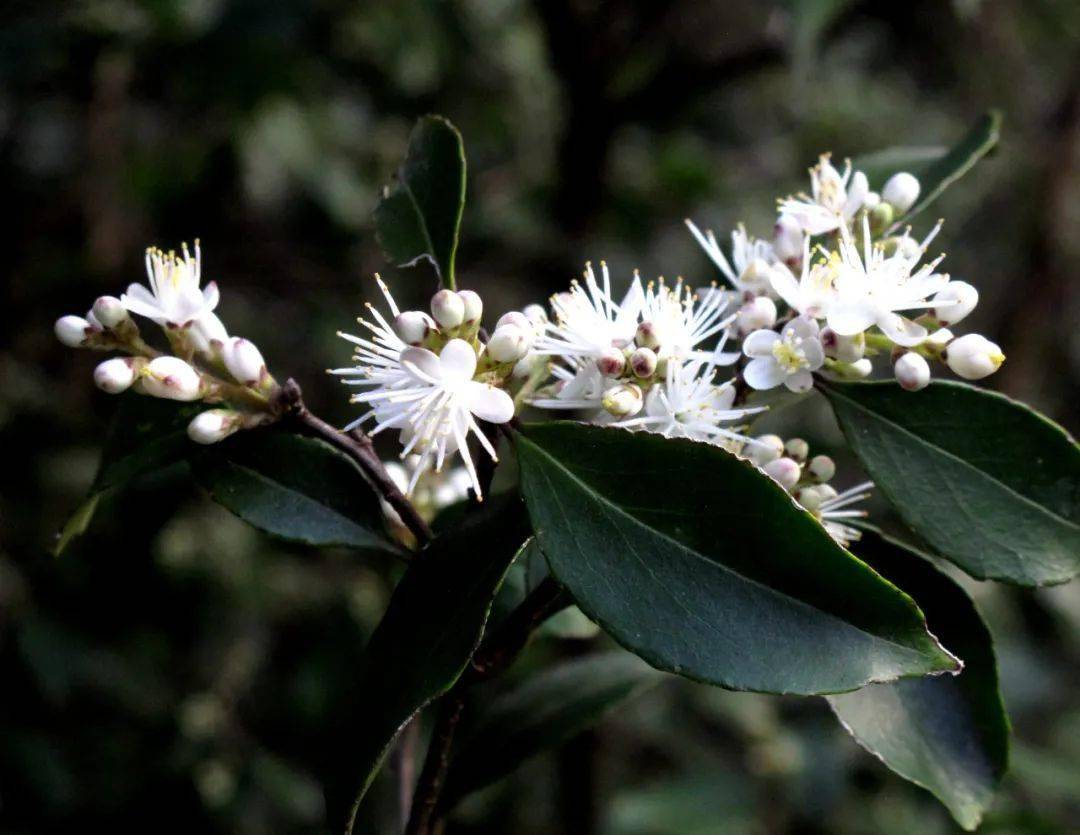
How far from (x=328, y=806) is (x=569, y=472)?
0.26 metres

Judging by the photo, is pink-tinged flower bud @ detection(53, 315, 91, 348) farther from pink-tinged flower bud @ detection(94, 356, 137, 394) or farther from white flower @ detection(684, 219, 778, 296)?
white flower @ detection(684, 219, 778, 296)

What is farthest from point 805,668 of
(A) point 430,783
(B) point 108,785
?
(B) point 108,785

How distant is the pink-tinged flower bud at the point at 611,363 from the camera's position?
675 millimetres

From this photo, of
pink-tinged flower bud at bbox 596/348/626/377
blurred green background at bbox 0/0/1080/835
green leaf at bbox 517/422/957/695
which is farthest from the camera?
blurred green background at bbox 0/0/1080/835

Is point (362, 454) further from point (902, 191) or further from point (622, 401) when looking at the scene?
point (902, 191)

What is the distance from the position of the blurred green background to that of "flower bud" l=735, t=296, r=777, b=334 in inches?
29.4

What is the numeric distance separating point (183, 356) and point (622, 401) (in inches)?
12.5

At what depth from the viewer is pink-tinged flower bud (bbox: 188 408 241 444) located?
0.68 metres

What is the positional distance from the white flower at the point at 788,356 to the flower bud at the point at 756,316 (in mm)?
27

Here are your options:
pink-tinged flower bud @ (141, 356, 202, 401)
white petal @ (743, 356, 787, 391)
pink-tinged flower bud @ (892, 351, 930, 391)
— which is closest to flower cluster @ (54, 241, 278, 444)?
pink-tinged flower bud @ (141, 356, 202, 401)

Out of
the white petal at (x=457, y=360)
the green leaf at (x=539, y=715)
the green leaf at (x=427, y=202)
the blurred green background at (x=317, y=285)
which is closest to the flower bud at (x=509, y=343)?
the white petal at (x=457, y=360)

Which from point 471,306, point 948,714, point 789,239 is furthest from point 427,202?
point 948,714

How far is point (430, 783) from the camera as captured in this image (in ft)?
2.32

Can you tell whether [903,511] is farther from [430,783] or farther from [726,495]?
[430,783]
